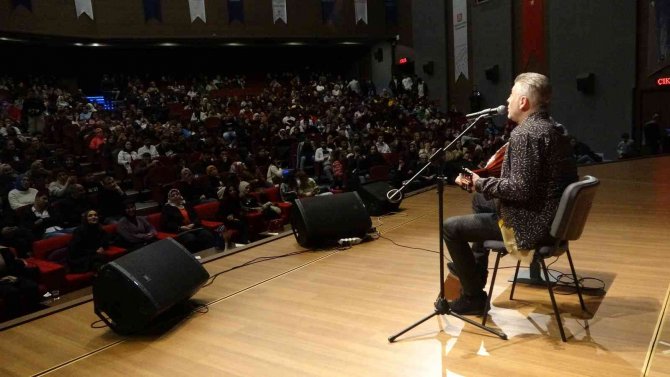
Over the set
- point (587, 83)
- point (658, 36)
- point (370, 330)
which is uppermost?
point (658, 36)

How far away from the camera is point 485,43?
537 inches

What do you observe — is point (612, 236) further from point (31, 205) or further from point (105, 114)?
point (105, 114)

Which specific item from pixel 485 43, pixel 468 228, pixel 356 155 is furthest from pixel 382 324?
pixel 485 43

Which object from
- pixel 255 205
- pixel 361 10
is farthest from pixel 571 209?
pixel 361 10

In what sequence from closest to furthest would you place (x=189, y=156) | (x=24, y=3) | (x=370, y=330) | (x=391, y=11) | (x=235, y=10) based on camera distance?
(x=370, y=330)
(x=189, y=156)
(x=24, y=3)
(x=235, y=10)
(x=391, y=11)

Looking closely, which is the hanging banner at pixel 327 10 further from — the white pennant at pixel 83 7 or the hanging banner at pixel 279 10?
the white pennant at pixel 83 7

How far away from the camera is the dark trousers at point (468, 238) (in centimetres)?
246

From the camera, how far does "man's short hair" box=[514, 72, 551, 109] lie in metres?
2.26

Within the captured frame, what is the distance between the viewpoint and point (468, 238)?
2.51 m

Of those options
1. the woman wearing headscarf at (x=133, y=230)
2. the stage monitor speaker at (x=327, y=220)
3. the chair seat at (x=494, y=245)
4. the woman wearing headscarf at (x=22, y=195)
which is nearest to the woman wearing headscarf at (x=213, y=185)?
the woman wearing headscarf at (x=133, y=230)

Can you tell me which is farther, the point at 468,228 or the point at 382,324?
the point at 382,324

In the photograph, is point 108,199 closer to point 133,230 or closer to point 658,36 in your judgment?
point 133,230

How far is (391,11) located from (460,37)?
401 centimetres

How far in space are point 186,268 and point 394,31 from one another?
15993 millimetres
